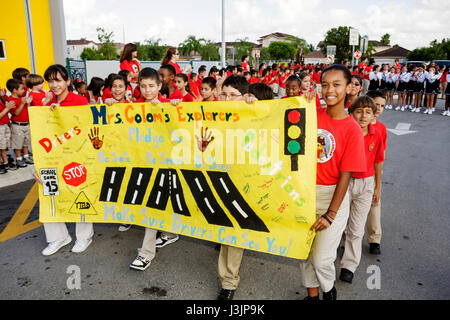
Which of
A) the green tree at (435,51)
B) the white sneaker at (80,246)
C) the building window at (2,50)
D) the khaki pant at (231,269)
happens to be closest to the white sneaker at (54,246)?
the white sneaker at (80,246)

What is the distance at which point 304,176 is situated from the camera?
2.55 meters

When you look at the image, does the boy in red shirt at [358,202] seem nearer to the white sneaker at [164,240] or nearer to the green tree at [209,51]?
the white sneaker at [164,240]

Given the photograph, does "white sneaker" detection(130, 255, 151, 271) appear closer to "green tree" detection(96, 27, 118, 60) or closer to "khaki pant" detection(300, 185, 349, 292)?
"khaki pant" detection(300, 185, 349, 292)

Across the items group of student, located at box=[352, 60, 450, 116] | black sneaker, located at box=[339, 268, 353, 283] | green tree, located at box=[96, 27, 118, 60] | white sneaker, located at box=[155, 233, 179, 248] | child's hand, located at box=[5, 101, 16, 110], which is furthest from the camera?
green tree, located at box=[96, 27, 118, 60]

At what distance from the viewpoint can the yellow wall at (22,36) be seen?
1090cm

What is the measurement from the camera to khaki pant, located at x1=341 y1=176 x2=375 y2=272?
10.4 feet

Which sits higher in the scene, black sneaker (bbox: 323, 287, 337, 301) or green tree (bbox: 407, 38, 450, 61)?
green tree (bbox: 407, 38, 450, 61)

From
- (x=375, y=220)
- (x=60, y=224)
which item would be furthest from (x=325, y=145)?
(x=60, y=224)

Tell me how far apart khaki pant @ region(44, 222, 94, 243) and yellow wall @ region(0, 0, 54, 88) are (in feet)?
30.5

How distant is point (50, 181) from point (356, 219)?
308cm

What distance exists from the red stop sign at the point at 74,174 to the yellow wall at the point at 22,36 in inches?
368

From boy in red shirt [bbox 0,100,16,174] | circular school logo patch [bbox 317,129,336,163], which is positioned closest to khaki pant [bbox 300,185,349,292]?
circular school logo patch [bbox 317,129,336,163]
